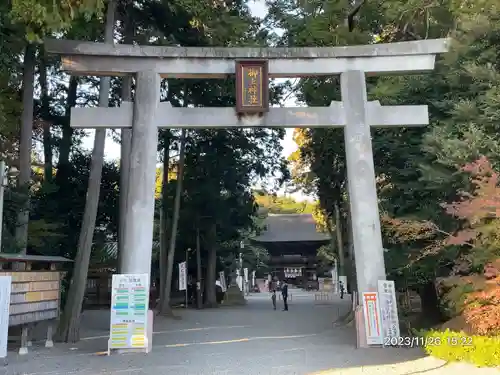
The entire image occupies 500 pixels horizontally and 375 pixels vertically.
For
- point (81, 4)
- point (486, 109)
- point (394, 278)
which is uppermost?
point (81, 4)

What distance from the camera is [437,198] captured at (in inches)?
388

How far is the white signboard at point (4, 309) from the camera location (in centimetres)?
794

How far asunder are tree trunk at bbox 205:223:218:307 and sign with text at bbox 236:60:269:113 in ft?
56.9

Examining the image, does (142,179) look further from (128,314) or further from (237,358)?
(237,358)

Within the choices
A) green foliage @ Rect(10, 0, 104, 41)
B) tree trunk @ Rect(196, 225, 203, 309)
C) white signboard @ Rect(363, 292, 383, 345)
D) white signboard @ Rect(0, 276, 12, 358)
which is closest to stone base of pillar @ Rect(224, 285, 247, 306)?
tree trunk @ Rect(196, 225, 203, 309)

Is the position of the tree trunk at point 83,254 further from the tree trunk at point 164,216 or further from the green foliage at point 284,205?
the green foliage at point 284,205

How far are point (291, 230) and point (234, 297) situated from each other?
50.9 feet

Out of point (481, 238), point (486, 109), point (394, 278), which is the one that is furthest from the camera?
point (394, 278)

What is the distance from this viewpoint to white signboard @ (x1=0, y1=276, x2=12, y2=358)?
7.94 m

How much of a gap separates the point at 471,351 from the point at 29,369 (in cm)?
671

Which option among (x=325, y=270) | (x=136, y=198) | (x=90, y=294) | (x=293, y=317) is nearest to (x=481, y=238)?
(x=136, y=198)

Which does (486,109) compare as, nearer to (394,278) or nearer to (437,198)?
(437,198)
